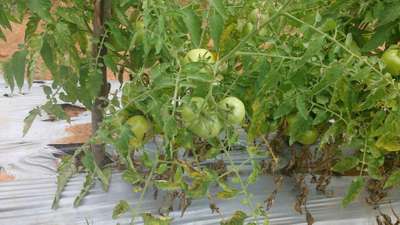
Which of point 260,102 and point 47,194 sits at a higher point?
point 260,102

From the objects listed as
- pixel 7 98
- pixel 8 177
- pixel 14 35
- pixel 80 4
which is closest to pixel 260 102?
pixel 80 4

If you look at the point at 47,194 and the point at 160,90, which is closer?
the point at 160,90

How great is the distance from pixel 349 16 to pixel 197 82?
0.56 metres

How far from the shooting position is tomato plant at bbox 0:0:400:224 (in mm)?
1123

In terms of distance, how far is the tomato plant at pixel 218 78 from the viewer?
112cm

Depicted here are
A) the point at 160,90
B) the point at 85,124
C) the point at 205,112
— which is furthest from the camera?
the point at 85,124

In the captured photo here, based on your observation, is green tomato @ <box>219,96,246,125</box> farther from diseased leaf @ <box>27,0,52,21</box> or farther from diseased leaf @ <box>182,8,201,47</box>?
diseased leaf @ <box>27,0,52,21</box>

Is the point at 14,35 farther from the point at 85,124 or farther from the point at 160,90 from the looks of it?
the point at 160,90

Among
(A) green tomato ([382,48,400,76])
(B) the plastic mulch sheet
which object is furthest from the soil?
(A) green tomato ([382,48,400,76])

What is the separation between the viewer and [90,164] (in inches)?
46.8

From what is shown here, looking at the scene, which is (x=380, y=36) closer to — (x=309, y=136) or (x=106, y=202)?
(x=309, y=136)

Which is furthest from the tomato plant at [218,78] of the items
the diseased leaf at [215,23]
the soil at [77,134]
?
the soil at [77,134]

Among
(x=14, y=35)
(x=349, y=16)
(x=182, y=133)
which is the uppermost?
(x=349, y=16)

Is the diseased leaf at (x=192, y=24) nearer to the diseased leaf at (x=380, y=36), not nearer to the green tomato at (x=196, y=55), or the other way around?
the green tomato at (x=196, y=55)
